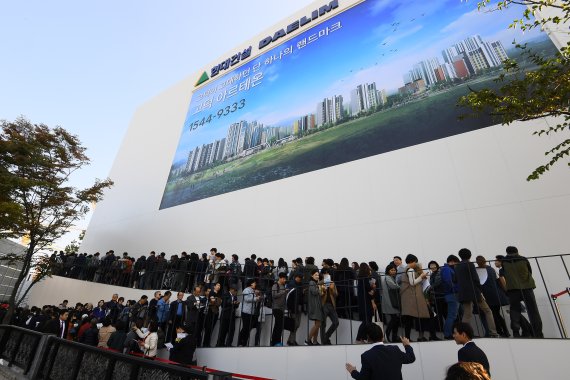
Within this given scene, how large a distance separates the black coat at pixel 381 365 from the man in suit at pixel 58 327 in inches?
293

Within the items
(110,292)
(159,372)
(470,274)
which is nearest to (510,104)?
(470,274)

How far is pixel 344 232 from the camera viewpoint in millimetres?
10070

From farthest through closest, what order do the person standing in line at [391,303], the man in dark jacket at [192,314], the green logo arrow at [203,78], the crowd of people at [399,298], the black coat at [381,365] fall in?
the green logo arrow at [203,78] → the man in dark jacket at [192,314] → the person standing in line at [391,303] → the crowd of people at [399,298] → the black coat at [381,365]

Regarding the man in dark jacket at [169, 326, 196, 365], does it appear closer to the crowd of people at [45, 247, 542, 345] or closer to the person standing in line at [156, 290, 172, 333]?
the crowd of people at [45, 247, 542, 345]

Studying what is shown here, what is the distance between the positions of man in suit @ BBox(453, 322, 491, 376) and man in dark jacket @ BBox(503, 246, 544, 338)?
2.10 metres

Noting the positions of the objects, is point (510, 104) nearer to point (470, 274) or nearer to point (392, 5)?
point (470, 274)

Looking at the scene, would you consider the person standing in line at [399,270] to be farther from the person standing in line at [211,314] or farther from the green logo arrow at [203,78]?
the green logo arrow at [203,78]

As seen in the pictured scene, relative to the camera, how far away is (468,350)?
10.5 feet

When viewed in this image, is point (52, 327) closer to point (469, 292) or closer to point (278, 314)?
point (278, 314)

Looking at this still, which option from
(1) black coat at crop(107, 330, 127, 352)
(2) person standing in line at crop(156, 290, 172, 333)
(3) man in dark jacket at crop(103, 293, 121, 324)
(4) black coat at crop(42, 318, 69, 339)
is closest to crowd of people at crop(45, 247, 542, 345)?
(2) person standing in line at crop(156, 290, 172, 333)

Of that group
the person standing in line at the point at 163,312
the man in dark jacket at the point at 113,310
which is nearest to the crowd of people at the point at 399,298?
the person standing in line at the point at 163,312

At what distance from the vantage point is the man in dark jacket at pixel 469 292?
4.81m

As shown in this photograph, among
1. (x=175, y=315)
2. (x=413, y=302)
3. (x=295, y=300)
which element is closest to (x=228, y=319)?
(x=175, y=315)

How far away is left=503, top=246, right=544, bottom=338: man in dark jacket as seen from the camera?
185 inches
